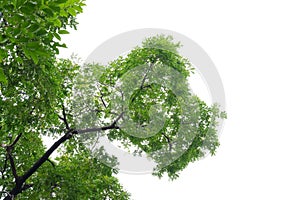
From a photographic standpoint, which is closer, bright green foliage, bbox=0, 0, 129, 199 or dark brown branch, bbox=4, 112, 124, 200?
bright green foliage, bbox=0, 0, 129, 199

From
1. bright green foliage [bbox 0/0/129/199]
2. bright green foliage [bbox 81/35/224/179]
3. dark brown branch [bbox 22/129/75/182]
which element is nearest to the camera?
bright green foliage [bbox 0/0/129/199]

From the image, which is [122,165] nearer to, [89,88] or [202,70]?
[89,88]

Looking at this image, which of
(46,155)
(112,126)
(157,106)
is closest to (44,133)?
(46,155)

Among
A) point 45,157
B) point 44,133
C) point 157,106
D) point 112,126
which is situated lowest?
point 45,157

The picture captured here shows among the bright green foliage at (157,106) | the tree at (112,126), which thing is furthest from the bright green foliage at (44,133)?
the bright green foliage at (157,106)

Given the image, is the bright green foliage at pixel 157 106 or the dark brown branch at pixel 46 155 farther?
the bright green foliage at pixel 157 106

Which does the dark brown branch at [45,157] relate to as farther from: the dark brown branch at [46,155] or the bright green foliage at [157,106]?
the bright green foliage at [157,106]

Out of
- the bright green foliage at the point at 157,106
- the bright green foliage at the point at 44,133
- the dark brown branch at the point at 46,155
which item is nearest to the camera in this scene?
the bright green foliage at the point at 44,133

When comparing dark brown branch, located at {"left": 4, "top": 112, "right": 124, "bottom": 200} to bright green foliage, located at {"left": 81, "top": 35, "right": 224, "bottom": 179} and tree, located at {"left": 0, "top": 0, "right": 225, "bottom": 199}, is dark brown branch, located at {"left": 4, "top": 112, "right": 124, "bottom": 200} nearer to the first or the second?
tree, located at {"left": 0, "top": 0, "right": 225, "bottom": 199}

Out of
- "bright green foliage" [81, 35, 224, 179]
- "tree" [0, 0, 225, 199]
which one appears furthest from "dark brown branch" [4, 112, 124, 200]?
"bright green foliage" [81, 35, 224, 179]

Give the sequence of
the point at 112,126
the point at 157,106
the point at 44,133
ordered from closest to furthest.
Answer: the point at 157,106
the point at 112,126
the point at 44,133

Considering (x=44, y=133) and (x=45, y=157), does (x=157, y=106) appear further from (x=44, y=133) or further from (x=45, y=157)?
(x=44, y=133)

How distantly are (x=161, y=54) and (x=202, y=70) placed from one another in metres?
2.39

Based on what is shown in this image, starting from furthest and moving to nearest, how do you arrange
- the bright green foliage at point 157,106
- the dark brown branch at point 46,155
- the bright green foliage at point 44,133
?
the bright green foliage at point 157,106 < the dark brown branch at point 46,155 < the bright green foliage at point 44,133
